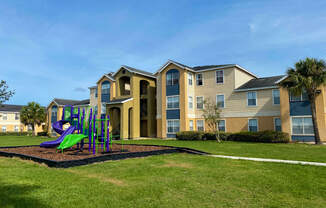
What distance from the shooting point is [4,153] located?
14.3 meters

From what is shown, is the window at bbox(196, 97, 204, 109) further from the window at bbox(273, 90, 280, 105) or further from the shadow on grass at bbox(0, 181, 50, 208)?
the shadow on grass at bbox(0, 181, 50, 208)

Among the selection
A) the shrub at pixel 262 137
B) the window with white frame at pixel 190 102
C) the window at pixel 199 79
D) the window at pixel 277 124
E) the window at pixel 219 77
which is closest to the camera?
the shrub at pixel 262 137

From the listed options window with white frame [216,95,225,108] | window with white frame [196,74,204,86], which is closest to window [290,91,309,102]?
window with white frame [216,95,225,108]

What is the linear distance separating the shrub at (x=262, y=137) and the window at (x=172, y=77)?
33.4ft

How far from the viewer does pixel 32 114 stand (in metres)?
50.5

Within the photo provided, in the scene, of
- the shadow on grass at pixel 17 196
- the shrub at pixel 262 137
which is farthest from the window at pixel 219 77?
the shadow on grass at pixel 17 196

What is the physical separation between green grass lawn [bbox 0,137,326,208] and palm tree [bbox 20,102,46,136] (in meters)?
45.2

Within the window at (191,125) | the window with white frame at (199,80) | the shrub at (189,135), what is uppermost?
the window with white frame at (199,80)

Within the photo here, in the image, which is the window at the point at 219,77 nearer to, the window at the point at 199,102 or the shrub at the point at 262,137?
the window at the point at 199,102

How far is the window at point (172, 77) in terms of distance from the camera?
105 ft

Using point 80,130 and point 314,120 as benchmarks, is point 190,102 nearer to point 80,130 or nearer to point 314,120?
point 314,120

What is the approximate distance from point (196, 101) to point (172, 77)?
15.1ft

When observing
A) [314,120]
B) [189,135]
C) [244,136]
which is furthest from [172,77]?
[314,120]

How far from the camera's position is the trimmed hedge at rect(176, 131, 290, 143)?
23438mm
